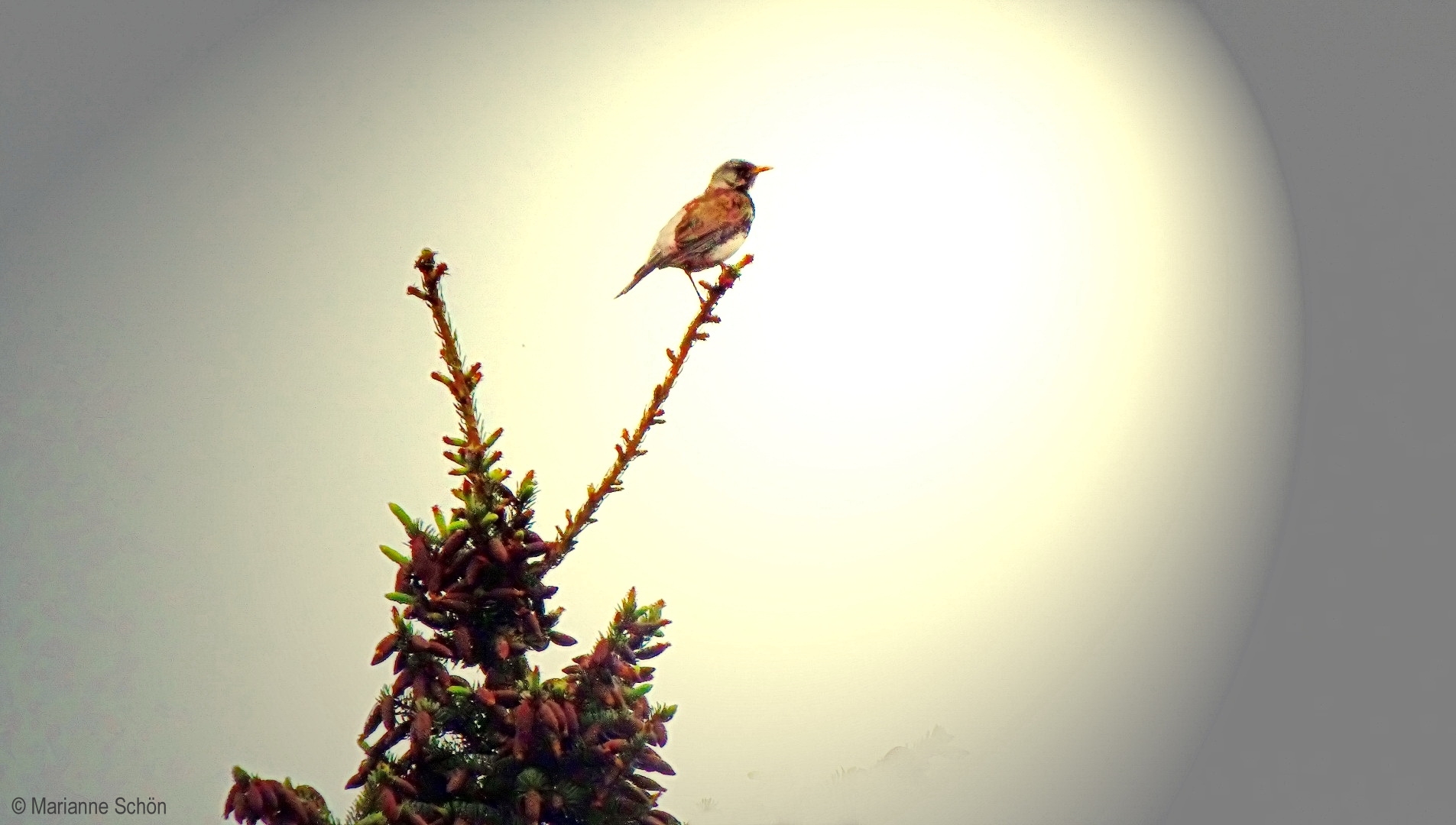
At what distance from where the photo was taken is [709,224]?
5.41 feet

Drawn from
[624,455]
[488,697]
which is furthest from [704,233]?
[488,697]

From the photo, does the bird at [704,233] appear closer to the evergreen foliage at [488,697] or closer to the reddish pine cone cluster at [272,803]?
the evergreen foliage at [488,697]

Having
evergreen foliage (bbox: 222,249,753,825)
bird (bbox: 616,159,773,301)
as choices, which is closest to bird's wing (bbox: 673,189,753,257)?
bird (bbox: 616,159,773,301)

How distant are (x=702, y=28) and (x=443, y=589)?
1.28m

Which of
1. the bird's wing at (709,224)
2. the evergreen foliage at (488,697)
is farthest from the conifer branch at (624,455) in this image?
the bird's wing at (709,224)

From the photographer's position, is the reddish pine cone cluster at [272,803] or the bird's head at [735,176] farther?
the bird's head at [735,176]

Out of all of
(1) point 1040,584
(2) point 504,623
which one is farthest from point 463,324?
(1) point 1040,584

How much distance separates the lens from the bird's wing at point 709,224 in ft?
5.39

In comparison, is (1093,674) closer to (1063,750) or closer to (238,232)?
(1063,750)

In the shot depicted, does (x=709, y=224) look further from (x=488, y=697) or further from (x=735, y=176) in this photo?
(x=488, y=697)

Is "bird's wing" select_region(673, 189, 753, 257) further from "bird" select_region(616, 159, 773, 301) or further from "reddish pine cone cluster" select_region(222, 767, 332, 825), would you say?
"reddish pine cone cluster" select_region(222, 767, 332, 825)

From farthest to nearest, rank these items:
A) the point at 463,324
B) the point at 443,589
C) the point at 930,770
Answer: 1. the point at 930,770
2. the point at 463,324
3. the point at 443,589

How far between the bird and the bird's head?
0.01 meters

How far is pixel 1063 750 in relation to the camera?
238cm
